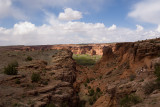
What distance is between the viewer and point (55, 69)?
20641 millimetres

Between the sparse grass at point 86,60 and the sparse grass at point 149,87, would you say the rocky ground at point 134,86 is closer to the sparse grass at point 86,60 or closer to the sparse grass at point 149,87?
the sparse grass at point 149,87

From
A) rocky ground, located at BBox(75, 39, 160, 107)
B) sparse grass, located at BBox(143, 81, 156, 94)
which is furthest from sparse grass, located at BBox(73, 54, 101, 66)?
sparse grass, located at BBox(143, 81, 156, 94)

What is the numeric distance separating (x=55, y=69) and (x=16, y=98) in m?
10.3

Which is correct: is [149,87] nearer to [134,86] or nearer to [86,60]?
[134,86]

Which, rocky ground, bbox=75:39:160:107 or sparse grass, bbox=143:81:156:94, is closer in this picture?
rocky ground, bbox=75:39:160:107

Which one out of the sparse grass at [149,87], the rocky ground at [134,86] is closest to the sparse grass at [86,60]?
the rocky ground at [134,86]

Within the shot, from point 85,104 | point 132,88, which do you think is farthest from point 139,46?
point 85,104

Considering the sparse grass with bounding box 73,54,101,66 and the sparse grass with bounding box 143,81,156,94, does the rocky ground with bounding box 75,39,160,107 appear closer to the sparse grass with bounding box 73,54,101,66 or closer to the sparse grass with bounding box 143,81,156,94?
the sparse grass with bounding box 143,81,156,94

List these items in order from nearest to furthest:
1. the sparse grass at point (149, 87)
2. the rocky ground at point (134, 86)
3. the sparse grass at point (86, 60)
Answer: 1. the rocky ground at point (134, 86)
2. the sparse grass at point (149, 87)
3. the sparse grass at point (86, 60)

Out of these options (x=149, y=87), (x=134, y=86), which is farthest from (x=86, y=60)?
(x=149, y=87)

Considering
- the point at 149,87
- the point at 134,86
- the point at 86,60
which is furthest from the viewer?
the point at 86,60

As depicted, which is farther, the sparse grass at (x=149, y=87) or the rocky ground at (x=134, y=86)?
the sparse grass at (x=149, y=87)

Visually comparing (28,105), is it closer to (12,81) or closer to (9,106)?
(9,106)

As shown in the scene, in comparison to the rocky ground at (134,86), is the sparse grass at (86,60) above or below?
below
